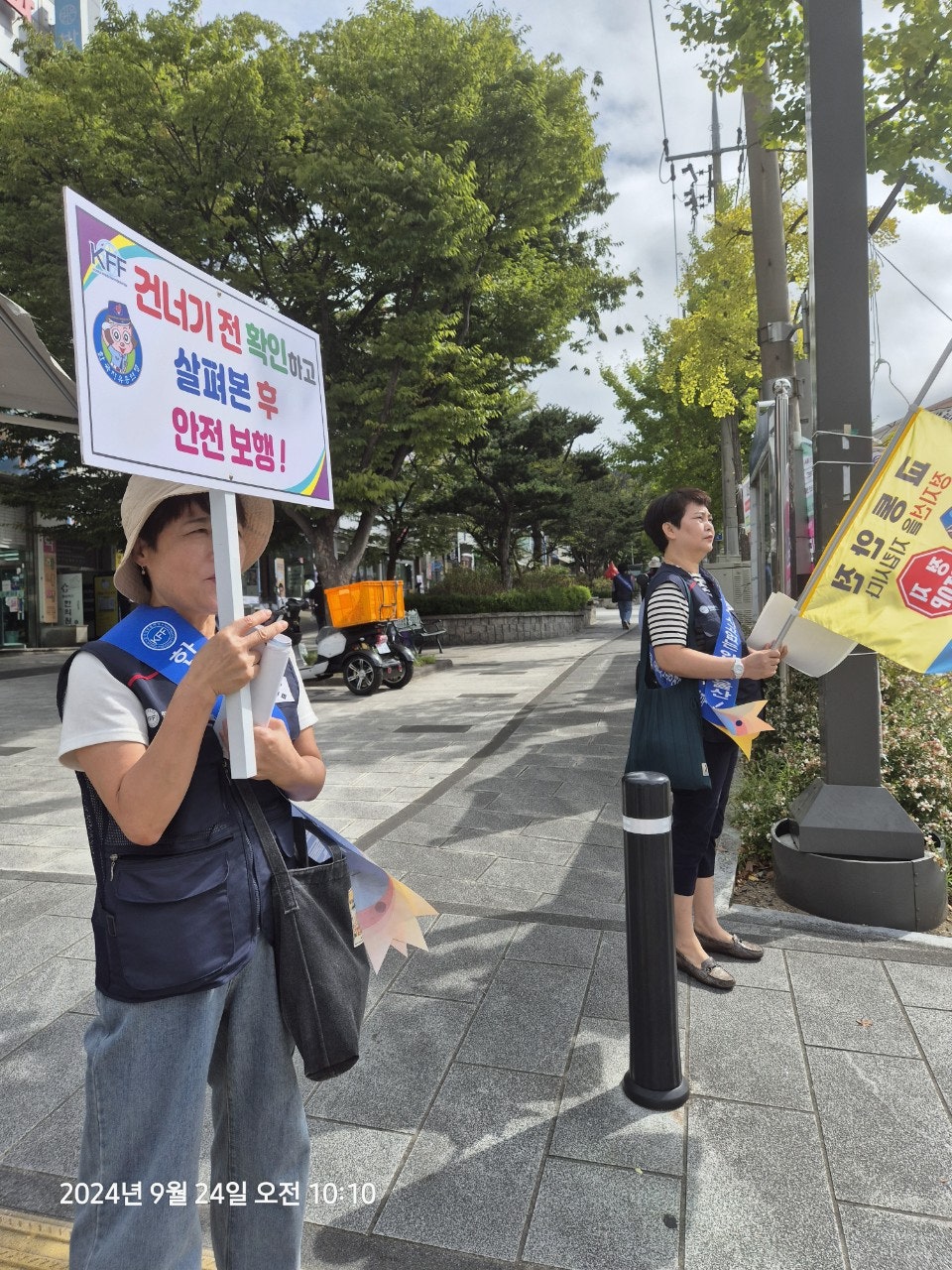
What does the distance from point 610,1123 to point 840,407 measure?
3029 millimetres

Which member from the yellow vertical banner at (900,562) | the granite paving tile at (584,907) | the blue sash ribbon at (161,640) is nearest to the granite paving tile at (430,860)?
the granite paving tile at (584,907)

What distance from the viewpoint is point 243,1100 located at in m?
1.47

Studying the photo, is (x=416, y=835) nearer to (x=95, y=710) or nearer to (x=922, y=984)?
(x=922, y=984)

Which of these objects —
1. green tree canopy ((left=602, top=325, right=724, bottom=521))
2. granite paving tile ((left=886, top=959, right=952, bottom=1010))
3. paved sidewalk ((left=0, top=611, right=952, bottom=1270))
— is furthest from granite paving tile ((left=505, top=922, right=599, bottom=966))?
green tree canopy ((left=602, top=325, right=724, bottom=521))

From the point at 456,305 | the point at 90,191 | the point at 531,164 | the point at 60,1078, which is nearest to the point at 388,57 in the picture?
the point at 531,164

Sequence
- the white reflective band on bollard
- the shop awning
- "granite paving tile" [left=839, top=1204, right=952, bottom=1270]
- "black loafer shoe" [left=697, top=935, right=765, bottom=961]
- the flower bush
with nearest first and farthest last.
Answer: "granite paving tile" [left=839, top=1204, right=952, bottom=1270], the white reflective band on bollard, "black loafer shoe" [left=697, top=935, right=765, bottom=961], the flower bush, the shop awning

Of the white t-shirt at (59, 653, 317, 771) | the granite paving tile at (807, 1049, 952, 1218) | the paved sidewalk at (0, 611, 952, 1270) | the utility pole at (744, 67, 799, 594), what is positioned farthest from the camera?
the utility pole at (744, 67, 799, 594)

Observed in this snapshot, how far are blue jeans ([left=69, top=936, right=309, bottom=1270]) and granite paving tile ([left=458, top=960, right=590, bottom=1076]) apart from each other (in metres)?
1.19

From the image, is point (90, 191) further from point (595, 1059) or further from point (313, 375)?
point (595, 1059)

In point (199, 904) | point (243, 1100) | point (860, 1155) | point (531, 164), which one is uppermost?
point (531, 164)

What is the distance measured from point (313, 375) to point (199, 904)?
1.09m

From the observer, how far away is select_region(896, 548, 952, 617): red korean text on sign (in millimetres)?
2809

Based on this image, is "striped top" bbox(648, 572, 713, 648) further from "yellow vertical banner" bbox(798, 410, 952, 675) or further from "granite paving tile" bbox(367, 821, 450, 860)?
"granite paving tile" bbox(367, 821, 450, 860)

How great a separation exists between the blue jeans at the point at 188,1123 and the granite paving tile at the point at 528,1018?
1186 mm
